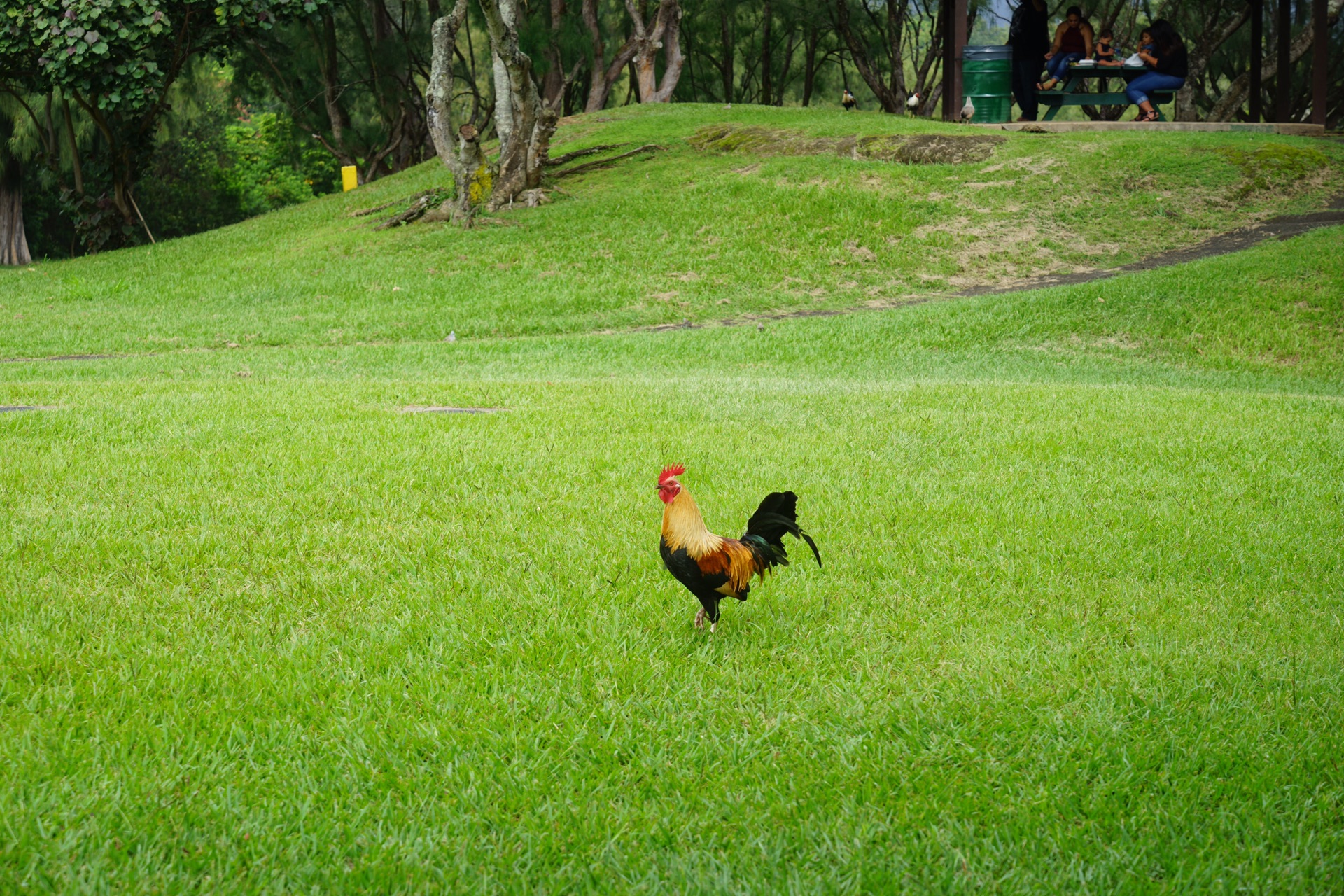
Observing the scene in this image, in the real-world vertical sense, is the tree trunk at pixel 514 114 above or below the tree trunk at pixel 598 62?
below

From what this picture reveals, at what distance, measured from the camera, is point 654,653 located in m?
3.28

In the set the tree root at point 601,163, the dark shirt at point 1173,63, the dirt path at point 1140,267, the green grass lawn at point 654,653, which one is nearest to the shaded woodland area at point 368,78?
the tree root at point 601,163

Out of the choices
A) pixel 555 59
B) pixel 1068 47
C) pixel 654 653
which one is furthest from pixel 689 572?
pixel 555 59

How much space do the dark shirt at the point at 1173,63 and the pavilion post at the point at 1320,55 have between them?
7.47ft

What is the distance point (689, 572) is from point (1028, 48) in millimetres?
18922

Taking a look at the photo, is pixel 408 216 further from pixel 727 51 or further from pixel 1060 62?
pixel 727 51

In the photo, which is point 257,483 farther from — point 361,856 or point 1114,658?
point 1114,658

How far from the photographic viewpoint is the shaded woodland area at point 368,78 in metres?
18.9

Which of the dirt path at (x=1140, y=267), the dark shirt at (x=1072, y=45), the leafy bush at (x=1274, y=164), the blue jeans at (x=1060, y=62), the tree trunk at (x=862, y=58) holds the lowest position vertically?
the dirt path at (x=1140, y=267)

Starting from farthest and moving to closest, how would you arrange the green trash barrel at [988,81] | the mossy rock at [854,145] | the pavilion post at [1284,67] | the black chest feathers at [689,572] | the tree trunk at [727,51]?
the tree trunk at [727,51] → the pavilion post at [1284,67] → the green trash barrel at [988,81] → the mossy rock at [854,145] → the black chest feathers at [689,572]

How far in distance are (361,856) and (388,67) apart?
91.7ft

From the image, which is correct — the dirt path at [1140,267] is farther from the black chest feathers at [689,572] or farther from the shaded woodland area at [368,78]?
the black chest feathers at [689,572]

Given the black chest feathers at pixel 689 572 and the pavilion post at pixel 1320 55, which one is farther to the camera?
the pavilion post at pixel 1320 55

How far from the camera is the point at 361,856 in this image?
7.43ft
